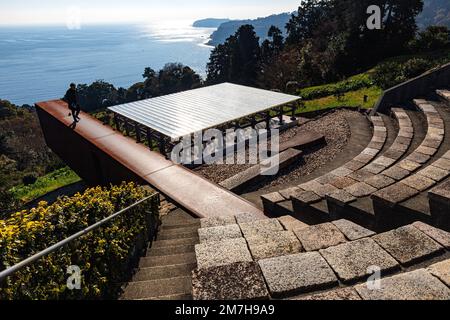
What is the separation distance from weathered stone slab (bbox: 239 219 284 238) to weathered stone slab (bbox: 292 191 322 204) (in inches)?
46.4

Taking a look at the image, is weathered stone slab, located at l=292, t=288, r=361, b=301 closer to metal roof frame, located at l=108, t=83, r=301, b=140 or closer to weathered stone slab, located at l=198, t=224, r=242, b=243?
weathered stone slab, located at l=198, t=224, r=242, b=243

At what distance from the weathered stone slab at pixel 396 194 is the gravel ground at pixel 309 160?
5420mm

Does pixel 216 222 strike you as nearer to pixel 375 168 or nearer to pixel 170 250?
pixel 170 250

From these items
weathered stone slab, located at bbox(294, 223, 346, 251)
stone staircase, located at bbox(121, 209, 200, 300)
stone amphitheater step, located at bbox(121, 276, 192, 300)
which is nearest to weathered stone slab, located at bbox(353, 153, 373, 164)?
weathered stone slab, located at bbox(294, 223, 346, 251)

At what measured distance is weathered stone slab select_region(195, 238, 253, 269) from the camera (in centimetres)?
412

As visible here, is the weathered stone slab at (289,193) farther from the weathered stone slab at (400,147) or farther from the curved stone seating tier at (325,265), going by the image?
the weathered stone slab at (400,147)

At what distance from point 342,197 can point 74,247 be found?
460 cm

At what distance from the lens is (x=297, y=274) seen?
3.64m

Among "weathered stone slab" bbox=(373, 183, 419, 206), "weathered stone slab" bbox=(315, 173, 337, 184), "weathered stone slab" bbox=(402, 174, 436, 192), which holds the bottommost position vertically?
"weathered stone slab" bbox=(315, 173, 337, 184)

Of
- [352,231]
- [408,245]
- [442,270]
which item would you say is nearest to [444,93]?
[352,231]

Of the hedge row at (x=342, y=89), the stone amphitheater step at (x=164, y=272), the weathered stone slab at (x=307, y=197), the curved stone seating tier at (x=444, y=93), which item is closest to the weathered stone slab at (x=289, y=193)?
the weathered stone slab at (x=307, y=197)

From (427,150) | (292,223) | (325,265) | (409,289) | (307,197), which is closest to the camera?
(409,289)

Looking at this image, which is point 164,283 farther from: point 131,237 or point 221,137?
point 221,137

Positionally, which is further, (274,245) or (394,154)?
(394,154)
